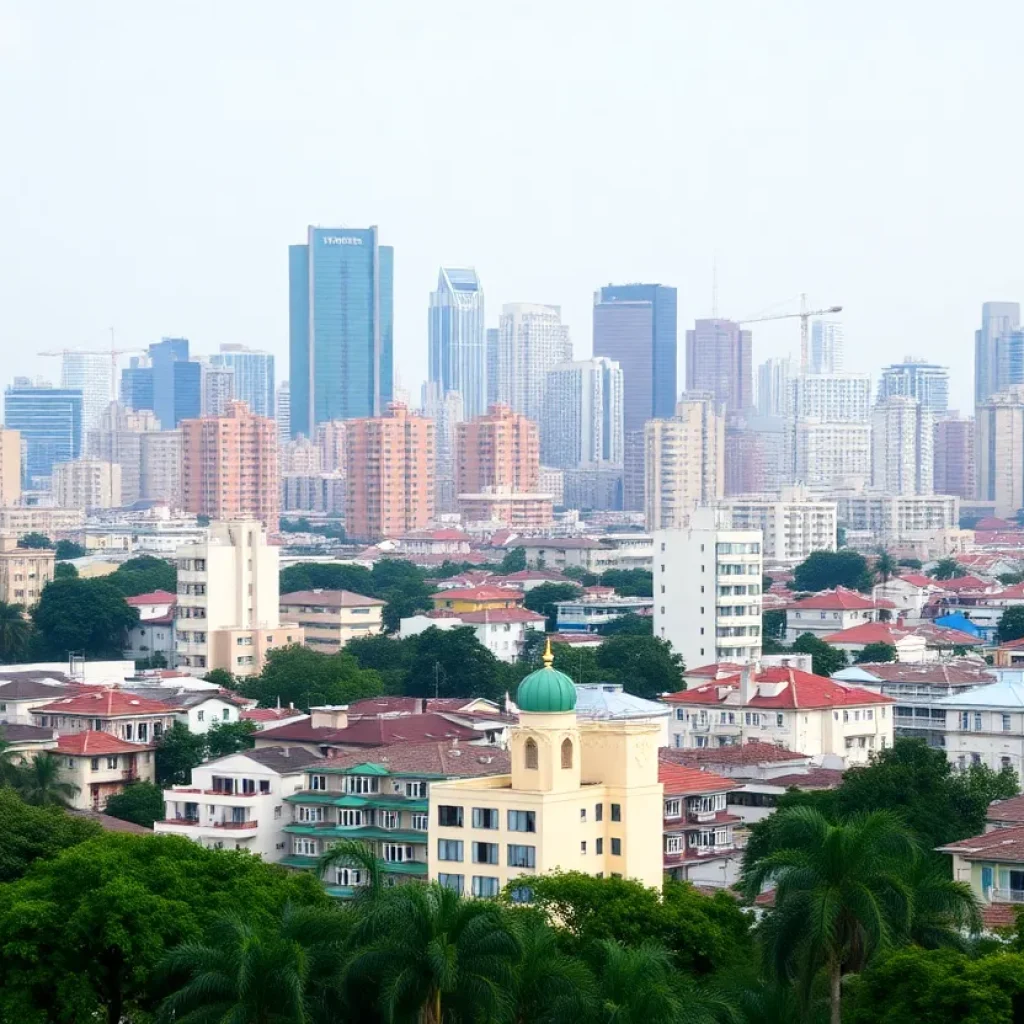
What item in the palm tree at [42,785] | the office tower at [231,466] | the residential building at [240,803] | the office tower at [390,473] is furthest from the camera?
the office tower at [231,466]

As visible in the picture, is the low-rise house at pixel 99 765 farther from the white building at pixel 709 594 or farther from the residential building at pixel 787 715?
the white building at pixel 709 594

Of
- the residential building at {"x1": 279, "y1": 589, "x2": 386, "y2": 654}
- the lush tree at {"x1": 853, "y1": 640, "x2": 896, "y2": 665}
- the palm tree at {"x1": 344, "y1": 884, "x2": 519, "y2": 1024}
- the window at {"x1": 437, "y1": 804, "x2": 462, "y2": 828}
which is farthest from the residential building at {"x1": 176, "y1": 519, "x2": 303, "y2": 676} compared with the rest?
the palm tree at {"x1": 344, "y1": 884, "x2": 519, "y2": 1024}

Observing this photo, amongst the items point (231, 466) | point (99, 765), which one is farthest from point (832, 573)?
point (231, 466)

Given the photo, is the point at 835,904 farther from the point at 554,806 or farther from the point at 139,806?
the point at 139,806

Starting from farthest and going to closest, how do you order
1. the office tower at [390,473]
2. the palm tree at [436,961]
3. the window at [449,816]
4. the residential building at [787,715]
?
the office tower at [390,473], the residential building at [787,715], the window at [449,816], the palm tree at [436,961]

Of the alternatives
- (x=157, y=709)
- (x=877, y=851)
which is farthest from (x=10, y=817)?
(x=157, y=709)

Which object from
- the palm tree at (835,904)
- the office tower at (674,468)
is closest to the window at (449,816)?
the palm tree at (835,904)

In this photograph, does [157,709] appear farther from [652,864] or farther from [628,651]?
[652,864]
